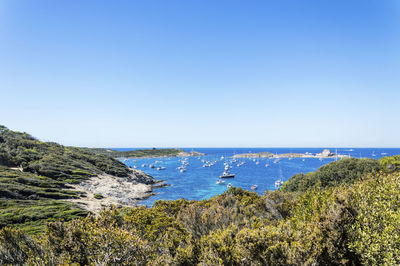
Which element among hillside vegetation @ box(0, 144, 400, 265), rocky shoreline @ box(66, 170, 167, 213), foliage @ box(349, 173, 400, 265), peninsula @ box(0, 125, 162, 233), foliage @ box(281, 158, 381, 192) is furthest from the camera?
rocky shoreline @ box(66, 170, 167, 213)

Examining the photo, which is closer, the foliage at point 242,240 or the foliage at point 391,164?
the foliage at point 242,240

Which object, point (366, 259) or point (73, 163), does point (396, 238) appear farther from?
point (73, 163)

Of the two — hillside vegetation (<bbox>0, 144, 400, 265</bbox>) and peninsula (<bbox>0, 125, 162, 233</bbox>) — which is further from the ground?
hillside vegetation (<bbox>0, 144, 400, 265</bbox>)

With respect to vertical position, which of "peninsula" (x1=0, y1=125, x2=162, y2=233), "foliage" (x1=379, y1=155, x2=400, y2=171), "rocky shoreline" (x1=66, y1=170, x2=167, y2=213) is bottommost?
"rocky shoreline" (x1=66, y1=170, x2=167, y2=213)

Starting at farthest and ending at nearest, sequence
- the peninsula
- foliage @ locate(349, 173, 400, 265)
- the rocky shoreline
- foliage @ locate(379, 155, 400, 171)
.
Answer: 1. the rocky shoreline
2. foliage @ locate(379, 155, 400, 171)
3. the peninsula
4. foliage @ locate(349, 173, 400, 265)

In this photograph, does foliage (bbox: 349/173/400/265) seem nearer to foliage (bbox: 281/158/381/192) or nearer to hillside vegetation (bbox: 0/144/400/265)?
hillside vegetation (bbox: 0/144/400/265)

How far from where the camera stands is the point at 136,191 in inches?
2768

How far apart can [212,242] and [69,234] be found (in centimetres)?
861

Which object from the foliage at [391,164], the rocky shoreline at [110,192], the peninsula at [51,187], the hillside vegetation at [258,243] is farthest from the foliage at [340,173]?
the rocky shoreline at [110,192]

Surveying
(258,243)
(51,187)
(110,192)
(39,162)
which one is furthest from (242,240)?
(39,162)

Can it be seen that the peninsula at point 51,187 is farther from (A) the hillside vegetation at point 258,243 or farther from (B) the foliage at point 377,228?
(B) the foliage at point 377,228

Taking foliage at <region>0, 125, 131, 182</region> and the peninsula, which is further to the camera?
foliage at <region>0, 125, 131, 182</region>

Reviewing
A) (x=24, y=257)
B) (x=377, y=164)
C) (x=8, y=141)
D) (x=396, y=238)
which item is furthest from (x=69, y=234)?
(x=8, y=141)

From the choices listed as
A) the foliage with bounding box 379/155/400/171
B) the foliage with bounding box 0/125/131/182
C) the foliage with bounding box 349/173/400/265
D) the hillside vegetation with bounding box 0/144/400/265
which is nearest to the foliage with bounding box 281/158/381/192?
the foliage with bounding box 379/155/400/171
